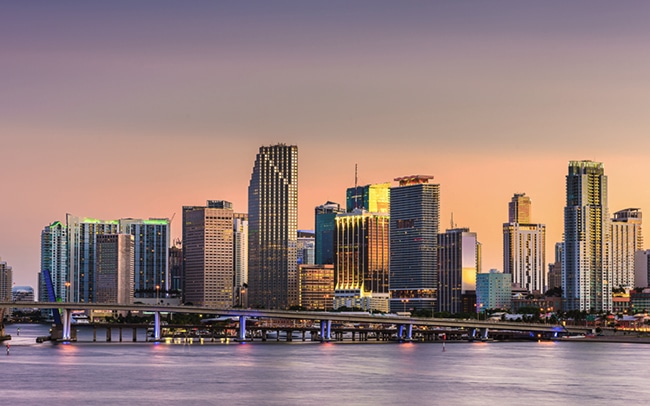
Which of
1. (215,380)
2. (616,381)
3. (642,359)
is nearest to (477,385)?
(616,381)

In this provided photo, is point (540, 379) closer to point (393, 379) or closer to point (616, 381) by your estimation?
point (616, 381)

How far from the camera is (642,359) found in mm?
177750

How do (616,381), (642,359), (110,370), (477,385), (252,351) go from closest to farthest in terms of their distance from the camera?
1. (477,385)
2. (616,381)
3. (110,370)
4. (642,359)
5. (252,351)

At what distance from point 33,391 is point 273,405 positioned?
23957 millimetres

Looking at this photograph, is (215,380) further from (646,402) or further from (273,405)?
(646,402)

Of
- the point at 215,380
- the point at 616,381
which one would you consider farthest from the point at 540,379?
the point at 215,380

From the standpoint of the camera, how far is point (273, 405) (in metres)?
97.3

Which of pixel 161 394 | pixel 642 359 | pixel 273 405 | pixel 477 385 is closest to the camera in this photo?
pixel 273 405

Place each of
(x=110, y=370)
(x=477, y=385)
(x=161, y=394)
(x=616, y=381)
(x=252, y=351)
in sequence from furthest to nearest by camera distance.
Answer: (x=252, y=351) < (x=110, y=370) < (x=616, y=381) < (x=477, y=385) < (x=161, y=394)

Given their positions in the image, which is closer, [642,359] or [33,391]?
[33,391]

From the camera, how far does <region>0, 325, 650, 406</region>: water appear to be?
4067 inches

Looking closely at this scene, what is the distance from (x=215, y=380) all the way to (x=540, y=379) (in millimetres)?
34590

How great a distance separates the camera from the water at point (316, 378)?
339ft

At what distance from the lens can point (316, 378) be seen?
124062mm
